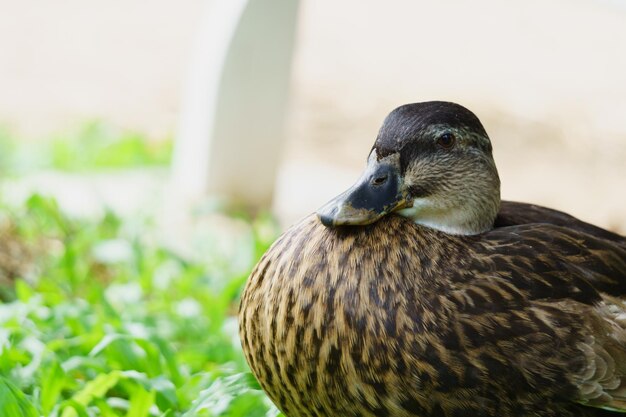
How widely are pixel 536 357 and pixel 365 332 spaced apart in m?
0.42

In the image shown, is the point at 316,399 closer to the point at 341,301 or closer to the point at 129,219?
the point at 341,301

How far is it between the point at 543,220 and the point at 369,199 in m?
0.70

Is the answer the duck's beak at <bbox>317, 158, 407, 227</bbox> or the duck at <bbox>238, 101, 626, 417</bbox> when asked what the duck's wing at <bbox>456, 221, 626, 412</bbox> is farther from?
the duck's beak at <bbox>317, 158, 407, 227</bbox>

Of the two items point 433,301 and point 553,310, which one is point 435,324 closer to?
point 433,301

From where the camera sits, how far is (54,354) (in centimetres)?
355

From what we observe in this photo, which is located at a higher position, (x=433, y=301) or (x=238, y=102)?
(x=238, y=102)

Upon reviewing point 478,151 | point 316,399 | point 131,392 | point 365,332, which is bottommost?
point 131,392

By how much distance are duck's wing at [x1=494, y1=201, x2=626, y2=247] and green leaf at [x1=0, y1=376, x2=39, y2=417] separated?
4.71 feet

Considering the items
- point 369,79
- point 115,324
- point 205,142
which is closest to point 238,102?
point 205,142

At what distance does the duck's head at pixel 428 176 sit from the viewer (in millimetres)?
2805

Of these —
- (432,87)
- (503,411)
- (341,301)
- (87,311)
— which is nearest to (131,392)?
(87,311)

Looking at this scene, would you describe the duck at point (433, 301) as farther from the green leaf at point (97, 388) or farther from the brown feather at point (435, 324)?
the green leaf at point (97, 388)

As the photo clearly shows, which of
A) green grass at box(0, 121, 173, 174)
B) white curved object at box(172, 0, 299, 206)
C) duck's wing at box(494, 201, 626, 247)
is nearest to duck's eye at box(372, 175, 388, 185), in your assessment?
duck's wing at box(494, 201, 626, 247)

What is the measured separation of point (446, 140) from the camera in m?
2.89
